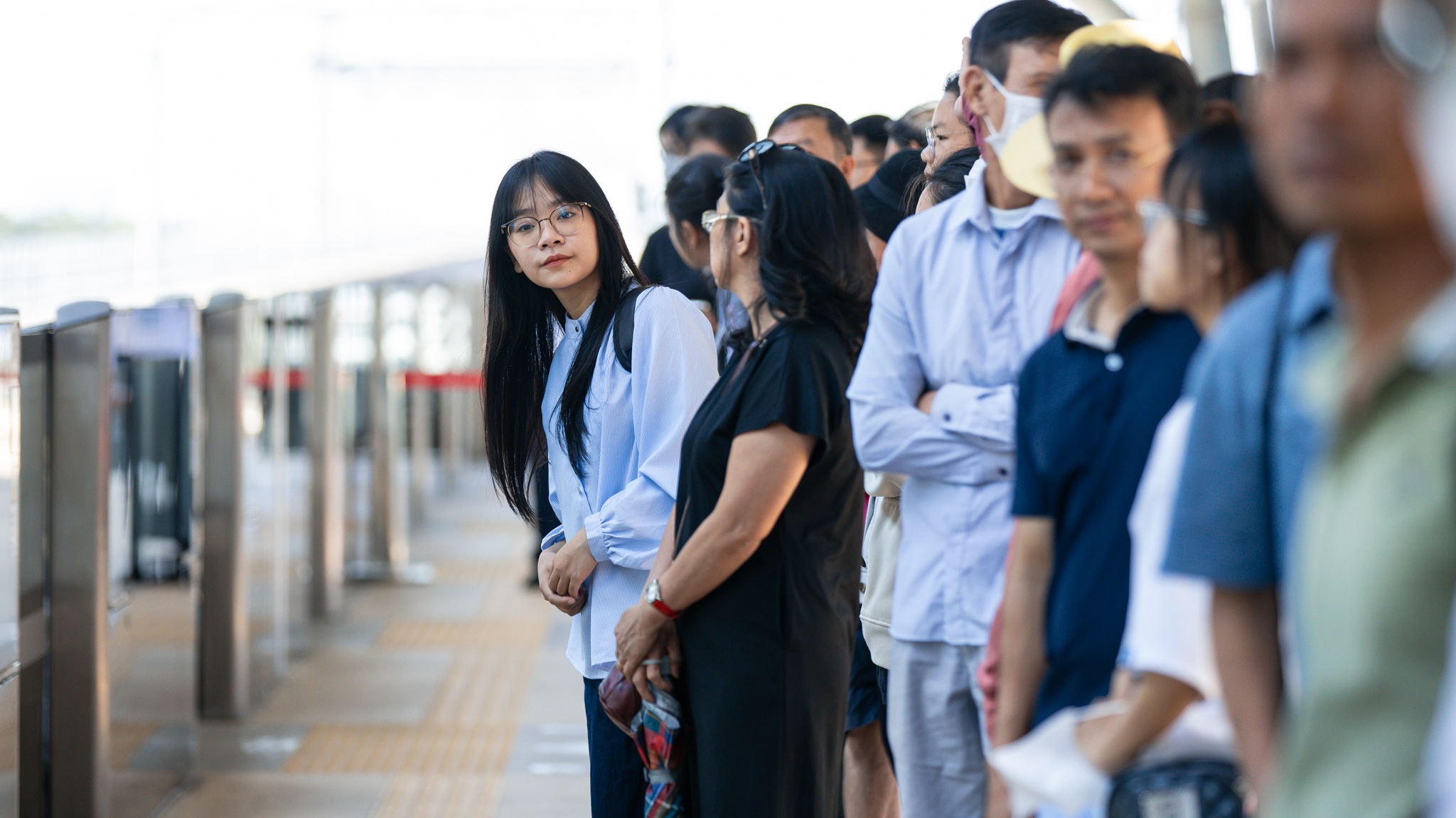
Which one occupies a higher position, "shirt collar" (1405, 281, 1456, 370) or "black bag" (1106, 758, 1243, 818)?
"shirt collar" (1405, 281, 1456, 370)

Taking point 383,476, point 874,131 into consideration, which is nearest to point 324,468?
point 383,476

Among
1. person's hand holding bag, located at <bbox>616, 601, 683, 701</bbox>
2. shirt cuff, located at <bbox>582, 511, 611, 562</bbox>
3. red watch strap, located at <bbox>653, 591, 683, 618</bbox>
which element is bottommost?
person's hand holding bag, located at <bbox>616, 601, 683, 701</bbox>

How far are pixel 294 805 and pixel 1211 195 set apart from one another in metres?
3.58

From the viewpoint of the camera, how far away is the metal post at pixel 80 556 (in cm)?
337

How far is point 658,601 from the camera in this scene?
7.66 ft

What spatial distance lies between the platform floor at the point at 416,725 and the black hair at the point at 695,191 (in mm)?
1710

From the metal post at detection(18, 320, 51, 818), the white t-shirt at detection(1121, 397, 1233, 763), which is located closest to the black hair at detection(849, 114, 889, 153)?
the metal post at detection(18, 320, 51, 818)

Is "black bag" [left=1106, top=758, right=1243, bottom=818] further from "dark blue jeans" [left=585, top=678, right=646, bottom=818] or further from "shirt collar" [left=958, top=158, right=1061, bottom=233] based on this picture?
"dark blue jeans" [left=585, top=678, right=646, bottom=818]

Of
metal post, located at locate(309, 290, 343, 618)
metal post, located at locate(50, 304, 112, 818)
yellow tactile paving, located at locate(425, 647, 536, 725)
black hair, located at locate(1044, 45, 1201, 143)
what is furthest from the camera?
metal post, located at locate(309, 290, 343, 618)

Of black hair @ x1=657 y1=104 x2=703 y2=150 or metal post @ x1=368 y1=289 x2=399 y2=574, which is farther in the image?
metal post @ x1=368 y1=289 x2=399 y2=574

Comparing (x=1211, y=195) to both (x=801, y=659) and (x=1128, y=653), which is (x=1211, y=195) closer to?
(x=1128, y=653)

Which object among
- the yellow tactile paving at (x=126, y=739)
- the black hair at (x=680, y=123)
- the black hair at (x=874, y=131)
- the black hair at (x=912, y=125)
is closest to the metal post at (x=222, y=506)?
the yellow tactile paving at (x=126, y=739)

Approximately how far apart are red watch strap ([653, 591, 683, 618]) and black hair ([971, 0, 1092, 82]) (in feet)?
3.08

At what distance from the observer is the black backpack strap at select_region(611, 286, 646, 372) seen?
2.58 metres
